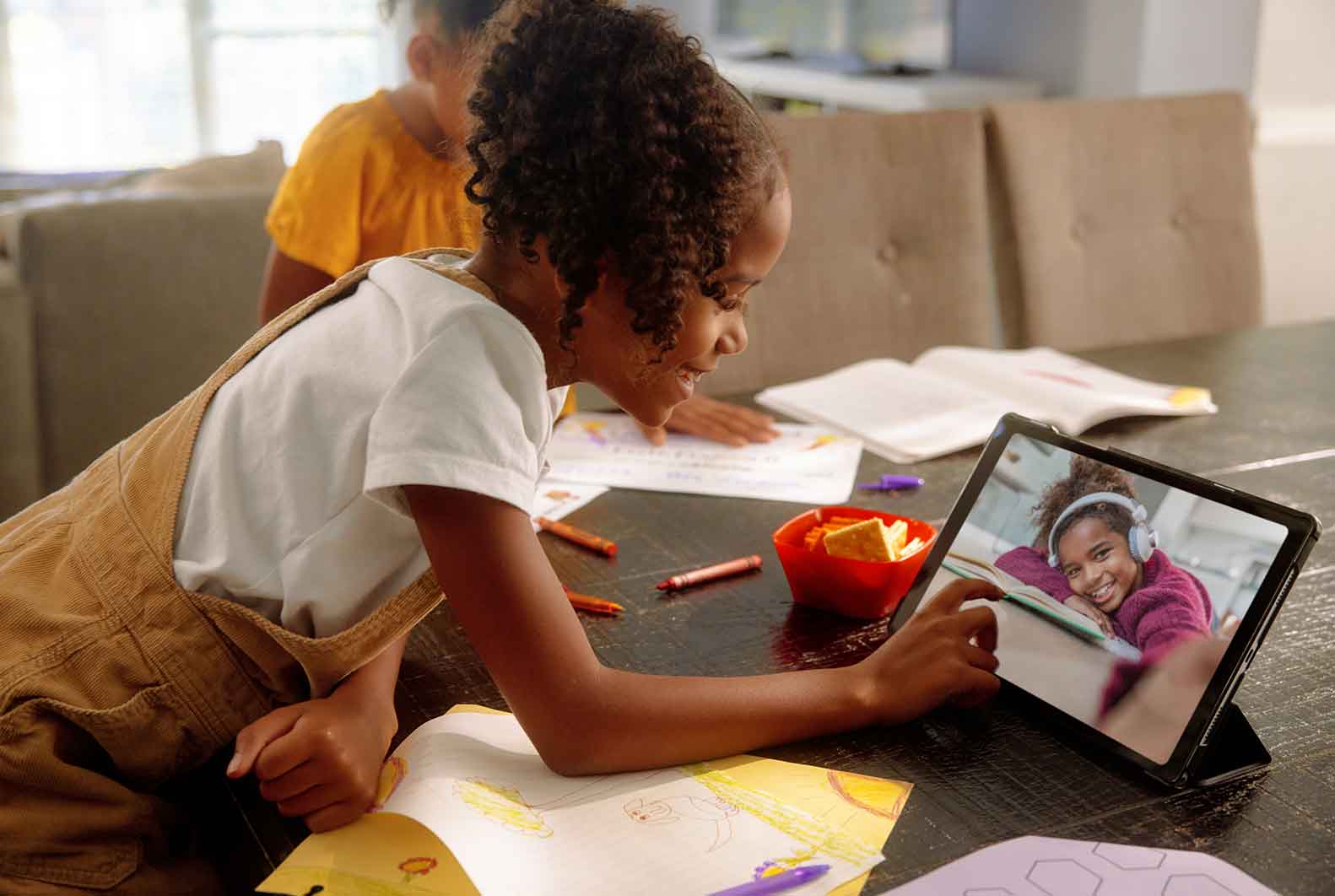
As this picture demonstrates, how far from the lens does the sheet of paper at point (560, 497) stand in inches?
47.6

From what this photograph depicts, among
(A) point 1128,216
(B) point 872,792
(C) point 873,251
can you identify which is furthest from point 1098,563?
(A) point 1128,216

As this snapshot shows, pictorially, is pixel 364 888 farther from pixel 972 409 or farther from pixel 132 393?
pixel 132 393

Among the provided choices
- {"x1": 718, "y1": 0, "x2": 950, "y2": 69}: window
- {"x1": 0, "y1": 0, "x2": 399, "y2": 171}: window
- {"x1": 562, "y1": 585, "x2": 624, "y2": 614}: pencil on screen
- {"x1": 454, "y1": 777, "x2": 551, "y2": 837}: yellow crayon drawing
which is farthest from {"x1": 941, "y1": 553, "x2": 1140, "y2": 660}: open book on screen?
{"x1": 0, "y1": 0, "x2": 399, "y2": 171}: window

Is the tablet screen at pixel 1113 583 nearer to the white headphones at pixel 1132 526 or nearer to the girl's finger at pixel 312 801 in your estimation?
the white headphones at pixel 1132 526

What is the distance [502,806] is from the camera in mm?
752

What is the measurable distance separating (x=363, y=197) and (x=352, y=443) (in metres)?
0.88

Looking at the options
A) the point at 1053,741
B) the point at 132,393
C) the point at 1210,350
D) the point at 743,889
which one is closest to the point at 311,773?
the point at 743,889

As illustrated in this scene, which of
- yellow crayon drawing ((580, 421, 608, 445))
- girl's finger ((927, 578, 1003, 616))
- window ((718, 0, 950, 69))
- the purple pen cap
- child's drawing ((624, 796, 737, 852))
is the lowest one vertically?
yellow crayon drawing ((580, 421, 608, 445))

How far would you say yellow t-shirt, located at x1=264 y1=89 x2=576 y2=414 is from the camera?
1.61 meters

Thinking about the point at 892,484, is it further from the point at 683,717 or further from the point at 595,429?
the point at 683,717

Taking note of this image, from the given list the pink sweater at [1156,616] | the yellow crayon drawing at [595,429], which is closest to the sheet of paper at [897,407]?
the yellow crayon drawing at [595,429]

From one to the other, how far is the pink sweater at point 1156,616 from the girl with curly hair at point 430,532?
88 mm

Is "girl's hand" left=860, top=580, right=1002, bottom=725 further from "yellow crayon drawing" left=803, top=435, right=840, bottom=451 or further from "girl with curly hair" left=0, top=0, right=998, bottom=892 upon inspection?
"yellow crayon drawing" left=803, top=435, right=840, bottom=451

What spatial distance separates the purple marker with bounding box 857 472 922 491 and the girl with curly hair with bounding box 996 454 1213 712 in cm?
34
